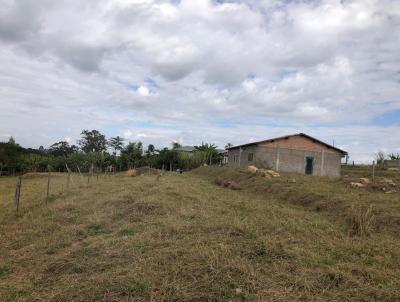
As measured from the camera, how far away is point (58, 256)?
5672mm

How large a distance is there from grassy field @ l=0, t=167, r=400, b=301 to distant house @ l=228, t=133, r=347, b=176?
54.0 ft

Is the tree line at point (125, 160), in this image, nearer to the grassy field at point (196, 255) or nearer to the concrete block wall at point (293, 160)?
the concrete block wall at point (293, 160)

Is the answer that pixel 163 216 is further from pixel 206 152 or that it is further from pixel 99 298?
pixel 206 152

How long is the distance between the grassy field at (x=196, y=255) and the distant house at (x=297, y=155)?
1646 centimetres

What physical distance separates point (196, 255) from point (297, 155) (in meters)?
22.3

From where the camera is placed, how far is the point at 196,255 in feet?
16.0

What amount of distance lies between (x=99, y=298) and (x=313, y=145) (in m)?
24.7

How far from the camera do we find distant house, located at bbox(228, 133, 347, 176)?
25.8 metres

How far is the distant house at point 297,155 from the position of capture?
84.7ft

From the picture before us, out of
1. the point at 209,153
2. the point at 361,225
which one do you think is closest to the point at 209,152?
the point at 209,153

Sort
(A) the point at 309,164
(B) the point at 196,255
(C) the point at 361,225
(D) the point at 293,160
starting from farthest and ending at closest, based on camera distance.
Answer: (A) the point at 309,164 < (D) the point at 293,160 < (C) the point at 361,225 < (B) the point at 196,255

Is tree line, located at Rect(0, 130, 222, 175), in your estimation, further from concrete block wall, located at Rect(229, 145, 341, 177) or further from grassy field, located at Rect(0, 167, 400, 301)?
grassy field, located at Rect(0, 167, 400, 301)

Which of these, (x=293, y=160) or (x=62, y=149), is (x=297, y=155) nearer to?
(x=293, y=160)

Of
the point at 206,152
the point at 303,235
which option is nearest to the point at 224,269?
the point at 303,235
